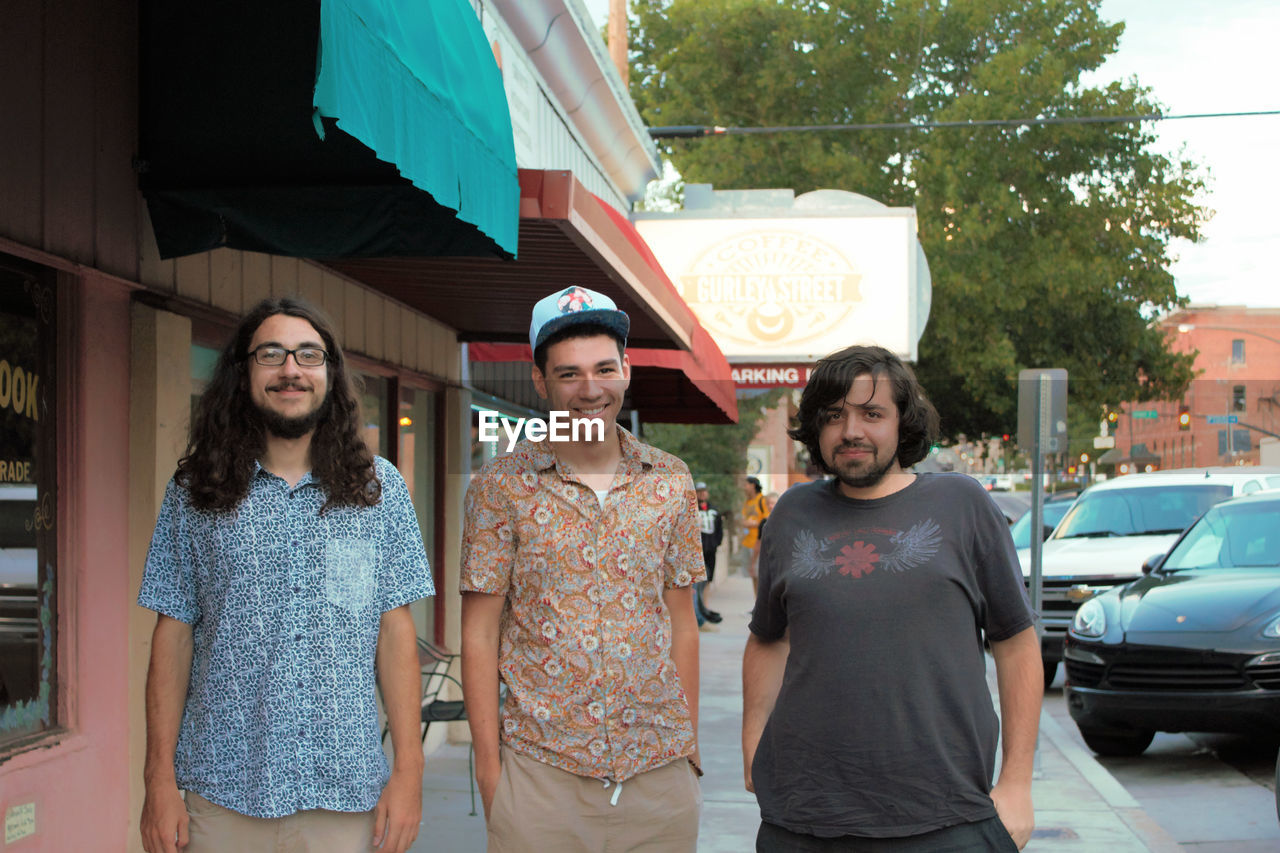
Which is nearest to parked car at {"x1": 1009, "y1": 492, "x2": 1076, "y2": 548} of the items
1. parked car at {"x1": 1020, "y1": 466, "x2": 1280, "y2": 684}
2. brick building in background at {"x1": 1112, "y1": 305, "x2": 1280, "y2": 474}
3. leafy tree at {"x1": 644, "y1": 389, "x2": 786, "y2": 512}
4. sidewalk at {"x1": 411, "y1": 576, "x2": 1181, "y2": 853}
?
parked car at {"x1": 1020, "y1": 466, "x2": 1280, "y2": 684}

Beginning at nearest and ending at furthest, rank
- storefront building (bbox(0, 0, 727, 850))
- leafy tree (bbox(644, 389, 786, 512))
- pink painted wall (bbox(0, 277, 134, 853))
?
storefront building (bbox(0, 0, 727, 850))
pink painted wall (bbox(0, 277, 134, 853))
leafy tree (bbox(644, 389, 786, 512))

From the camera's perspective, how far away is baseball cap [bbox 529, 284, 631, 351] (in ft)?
10.3

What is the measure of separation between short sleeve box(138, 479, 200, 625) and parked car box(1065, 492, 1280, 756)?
6941mm

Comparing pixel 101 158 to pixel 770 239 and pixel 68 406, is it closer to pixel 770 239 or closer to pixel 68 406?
pixel 68 406

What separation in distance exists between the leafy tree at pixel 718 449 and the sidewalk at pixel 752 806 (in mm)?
13230

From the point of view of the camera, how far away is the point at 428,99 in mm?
3641

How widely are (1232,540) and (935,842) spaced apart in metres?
7.78

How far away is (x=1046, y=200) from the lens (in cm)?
3091

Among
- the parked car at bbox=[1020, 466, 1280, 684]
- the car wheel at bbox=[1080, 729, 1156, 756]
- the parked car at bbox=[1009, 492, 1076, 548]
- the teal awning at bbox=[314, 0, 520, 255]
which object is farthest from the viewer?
the parked car at bbox=[1009, 492, 1076, 548]

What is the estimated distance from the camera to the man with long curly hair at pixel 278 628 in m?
2.82

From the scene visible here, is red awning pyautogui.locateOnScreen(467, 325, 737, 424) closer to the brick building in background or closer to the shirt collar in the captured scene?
the shirt collar

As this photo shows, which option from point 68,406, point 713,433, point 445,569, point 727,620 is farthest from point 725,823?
point 713,433

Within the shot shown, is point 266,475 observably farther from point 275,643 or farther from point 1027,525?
point 1027,525

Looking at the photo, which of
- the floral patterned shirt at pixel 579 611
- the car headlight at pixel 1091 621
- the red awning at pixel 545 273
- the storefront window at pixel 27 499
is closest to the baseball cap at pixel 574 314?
the floral patterned shirt at pixel 579 611
